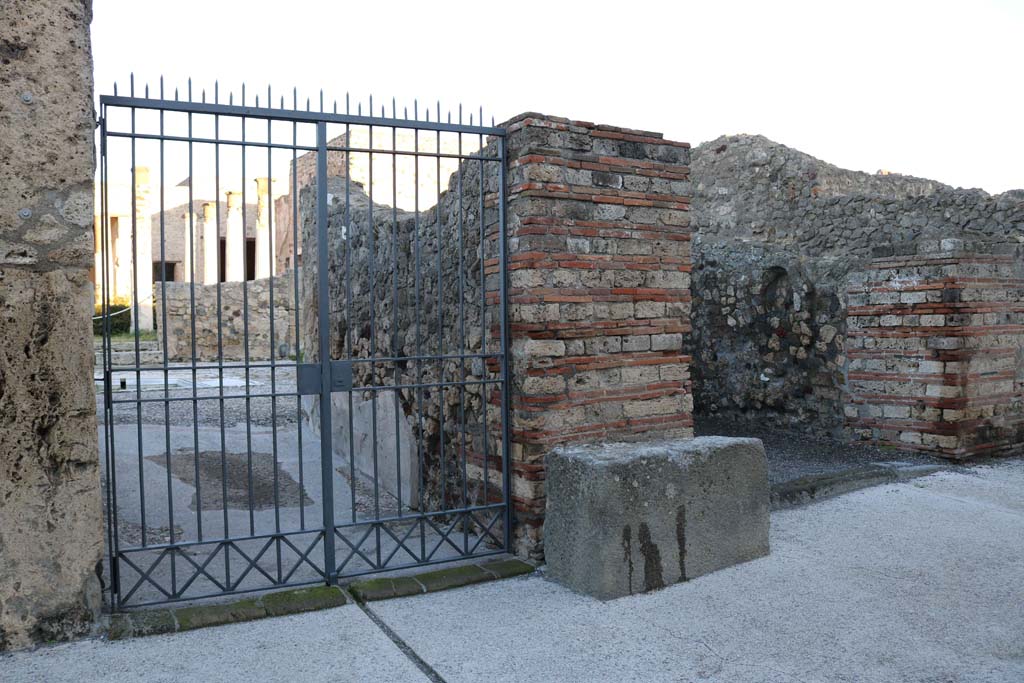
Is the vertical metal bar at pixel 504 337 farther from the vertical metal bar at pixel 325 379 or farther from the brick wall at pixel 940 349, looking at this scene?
the brick wall at pixel 940 349

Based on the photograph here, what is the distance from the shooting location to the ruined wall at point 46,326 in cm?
324

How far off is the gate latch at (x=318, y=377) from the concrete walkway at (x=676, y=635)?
3.41 feet

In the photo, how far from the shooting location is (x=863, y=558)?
436 cm

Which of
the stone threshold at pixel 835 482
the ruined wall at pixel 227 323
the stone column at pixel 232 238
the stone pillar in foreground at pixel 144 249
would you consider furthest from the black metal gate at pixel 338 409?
the stone column at pixel 232 238

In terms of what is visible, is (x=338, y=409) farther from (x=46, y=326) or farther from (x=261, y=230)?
(x=261, y=230)

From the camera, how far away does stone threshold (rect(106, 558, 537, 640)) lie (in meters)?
3.47

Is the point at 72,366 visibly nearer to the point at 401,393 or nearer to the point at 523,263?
the point at 523,263

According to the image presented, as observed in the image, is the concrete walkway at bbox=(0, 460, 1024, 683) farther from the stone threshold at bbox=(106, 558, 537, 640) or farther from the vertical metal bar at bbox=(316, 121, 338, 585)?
the vertical metal bar at bbox=(316, 121, 338, 585)

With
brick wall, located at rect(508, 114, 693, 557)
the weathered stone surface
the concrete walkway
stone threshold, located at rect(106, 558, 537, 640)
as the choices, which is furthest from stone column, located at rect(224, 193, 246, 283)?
the concrete walkway

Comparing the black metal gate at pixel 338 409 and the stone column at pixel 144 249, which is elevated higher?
the stone column at pixel 144 249

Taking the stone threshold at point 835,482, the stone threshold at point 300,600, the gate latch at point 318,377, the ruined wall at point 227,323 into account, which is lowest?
the stone threshold at point 300,600

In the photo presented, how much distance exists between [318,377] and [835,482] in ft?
12.0

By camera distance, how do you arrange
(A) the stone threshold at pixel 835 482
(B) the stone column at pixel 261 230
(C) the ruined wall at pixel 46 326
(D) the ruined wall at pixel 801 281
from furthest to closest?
(B) the stone column at pixel 261 230 → (D) the ruined wall at pixel 801 281 → (A) the stone threshold at pixel 835 482 → (C) the ruined wall at pixel 46 326

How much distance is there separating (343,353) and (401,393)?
1290 mm
